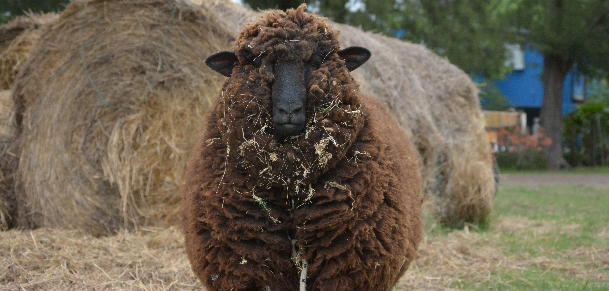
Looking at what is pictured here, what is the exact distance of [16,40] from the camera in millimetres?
7094

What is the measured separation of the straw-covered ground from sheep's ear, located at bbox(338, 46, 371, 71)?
202 cm

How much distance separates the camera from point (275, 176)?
2.81m

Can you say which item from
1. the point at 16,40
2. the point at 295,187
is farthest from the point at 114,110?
the point at 295,187

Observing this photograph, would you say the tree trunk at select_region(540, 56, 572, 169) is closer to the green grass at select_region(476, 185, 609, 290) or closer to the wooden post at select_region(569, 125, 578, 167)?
the wooden post at select_region(569, 125, 578, 167)

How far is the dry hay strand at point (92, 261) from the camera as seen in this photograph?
13.3 ft

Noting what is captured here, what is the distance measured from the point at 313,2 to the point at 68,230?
9.66 meters

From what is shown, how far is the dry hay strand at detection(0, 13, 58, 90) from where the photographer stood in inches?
278

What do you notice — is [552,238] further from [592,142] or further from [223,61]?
[592,142]

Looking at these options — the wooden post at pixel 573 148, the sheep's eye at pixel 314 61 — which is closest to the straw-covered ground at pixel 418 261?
the sheep's eye at pixel 314 61

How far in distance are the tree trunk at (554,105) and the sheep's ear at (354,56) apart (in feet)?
60.5

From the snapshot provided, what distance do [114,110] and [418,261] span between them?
327 centimetres

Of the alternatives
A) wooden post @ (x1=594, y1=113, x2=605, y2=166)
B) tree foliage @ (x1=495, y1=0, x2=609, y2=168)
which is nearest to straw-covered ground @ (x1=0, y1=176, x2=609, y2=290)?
tree foliage @ (x1=495, y1=0, x2=609, y2=168)

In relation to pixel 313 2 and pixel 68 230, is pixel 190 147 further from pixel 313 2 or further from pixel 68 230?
pixel 313 2

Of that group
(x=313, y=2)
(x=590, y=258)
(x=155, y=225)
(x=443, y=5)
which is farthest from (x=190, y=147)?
(x=443, y=5)
